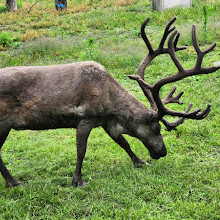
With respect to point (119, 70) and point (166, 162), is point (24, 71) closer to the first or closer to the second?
point (166, 162)

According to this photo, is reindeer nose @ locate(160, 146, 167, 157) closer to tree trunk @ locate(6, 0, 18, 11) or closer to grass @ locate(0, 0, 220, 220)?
grass @ locate(0, 0, 220, 220)

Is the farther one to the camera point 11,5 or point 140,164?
point 11,5

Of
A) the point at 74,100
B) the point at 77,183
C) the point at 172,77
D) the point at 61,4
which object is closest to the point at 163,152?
the point at 172,77

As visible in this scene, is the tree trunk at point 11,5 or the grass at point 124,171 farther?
the tree trunk at point 11,5

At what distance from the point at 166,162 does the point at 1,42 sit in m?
10.3

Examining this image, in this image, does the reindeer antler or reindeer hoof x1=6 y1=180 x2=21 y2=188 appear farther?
reindeer hoof x1=6 y1=180 x2=21 y2=188

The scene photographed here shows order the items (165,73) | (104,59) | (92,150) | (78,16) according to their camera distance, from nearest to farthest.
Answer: (92,150) < (165,73) < (104,59) < (78,16)

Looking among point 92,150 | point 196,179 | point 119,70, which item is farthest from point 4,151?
point 119,70

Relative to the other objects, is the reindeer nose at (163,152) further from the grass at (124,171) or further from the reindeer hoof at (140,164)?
the reindeer hoof at (140,164)

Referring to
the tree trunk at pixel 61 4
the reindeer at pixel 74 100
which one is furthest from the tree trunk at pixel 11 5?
the reindeer at pixel 74 100

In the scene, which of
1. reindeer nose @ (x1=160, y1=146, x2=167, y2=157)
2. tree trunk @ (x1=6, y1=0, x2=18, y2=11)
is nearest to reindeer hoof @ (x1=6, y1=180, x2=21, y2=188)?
reindeer nose @ (x1=160, y1=146, x2=167, y2=157)

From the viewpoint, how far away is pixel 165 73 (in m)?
8.81

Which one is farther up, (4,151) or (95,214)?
(95,214)

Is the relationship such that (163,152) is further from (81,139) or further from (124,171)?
(81,139)
